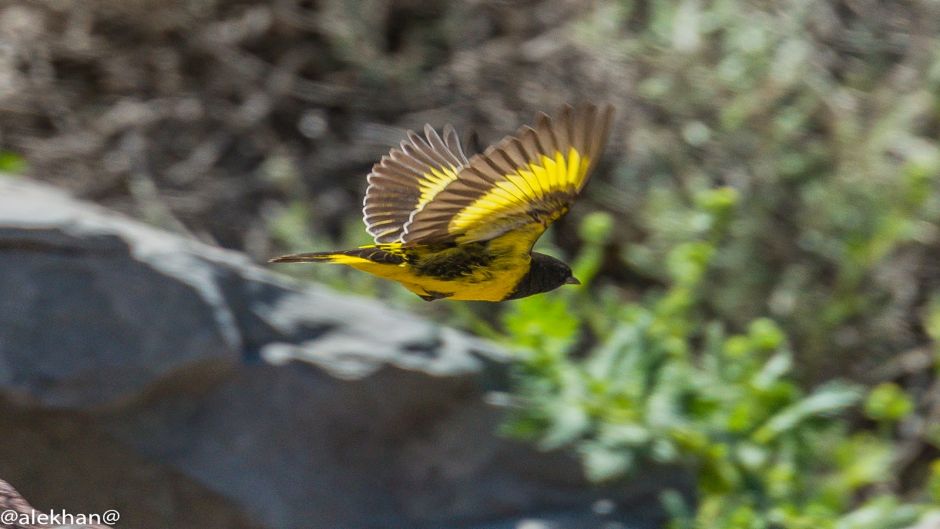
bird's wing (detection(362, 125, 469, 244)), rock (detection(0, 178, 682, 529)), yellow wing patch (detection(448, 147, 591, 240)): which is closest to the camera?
yellow wing patch (detection(448, 147, 591, 240))

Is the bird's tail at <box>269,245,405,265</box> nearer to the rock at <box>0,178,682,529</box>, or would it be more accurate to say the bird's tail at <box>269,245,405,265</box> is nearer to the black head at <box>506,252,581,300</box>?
the black head at <box>506,252,581,300</box>

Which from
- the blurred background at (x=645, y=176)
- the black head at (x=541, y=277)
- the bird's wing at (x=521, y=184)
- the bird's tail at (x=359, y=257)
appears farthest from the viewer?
the blurred background at (x=645, y=176)

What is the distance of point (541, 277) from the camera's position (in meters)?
2.54

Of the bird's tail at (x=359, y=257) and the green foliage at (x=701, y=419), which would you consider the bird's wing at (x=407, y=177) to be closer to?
the bird's tail at (x=359, y=257)

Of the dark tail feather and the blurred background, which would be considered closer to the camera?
the dark tail feather

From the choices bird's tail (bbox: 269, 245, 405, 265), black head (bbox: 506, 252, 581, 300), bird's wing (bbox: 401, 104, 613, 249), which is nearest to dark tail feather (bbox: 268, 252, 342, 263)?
bird's tail (bbox: 269, 245, 405, 265)

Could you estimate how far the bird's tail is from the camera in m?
2.17

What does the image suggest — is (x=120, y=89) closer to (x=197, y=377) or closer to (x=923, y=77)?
(x=197, y=377)

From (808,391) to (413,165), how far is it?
2.16 metres

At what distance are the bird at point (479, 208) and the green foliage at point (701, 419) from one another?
1.89 ft

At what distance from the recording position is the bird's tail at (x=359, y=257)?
2174mm

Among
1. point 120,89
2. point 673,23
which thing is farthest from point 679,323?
point 120,89

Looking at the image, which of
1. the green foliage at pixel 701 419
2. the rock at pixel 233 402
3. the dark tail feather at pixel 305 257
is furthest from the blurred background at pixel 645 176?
the dark tail feather at pixel 305 257

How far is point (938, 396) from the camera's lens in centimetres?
409
